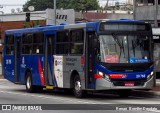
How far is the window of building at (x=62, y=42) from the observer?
22.3 metres

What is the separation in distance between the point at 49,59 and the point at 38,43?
1458mm

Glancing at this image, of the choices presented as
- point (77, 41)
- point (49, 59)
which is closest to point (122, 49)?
point (77, 41)

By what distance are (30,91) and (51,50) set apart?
3393 mm

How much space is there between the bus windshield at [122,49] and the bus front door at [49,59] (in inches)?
161

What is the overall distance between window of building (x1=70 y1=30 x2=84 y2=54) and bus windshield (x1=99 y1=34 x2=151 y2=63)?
1247mm

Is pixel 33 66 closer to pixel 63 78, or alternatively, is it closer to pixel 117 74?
pixel 63 78

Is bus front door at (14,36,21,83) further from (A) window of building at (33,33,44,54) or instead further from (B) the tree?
(B) the tree

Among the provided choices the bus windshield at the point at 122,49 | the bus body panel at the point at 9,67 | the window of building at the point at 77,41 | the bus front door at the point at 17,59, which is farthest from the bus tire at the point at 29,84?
the bus windshield at the point at 122,49

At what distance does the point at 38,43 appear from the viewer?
984 inches

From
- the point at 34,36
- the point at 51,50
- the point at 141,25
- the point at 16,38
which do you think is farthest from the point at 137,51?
the point at 16,38

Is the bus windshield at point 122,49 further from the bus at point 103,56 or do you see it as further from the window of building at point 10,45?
the window of building at point 10,45

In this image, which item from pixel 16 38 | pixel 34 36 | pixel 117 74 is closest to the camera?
pixel 117 74

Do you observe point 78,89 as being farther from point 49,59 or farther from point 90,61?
point 49,59

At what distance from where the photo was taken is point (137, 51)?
2039 cm
